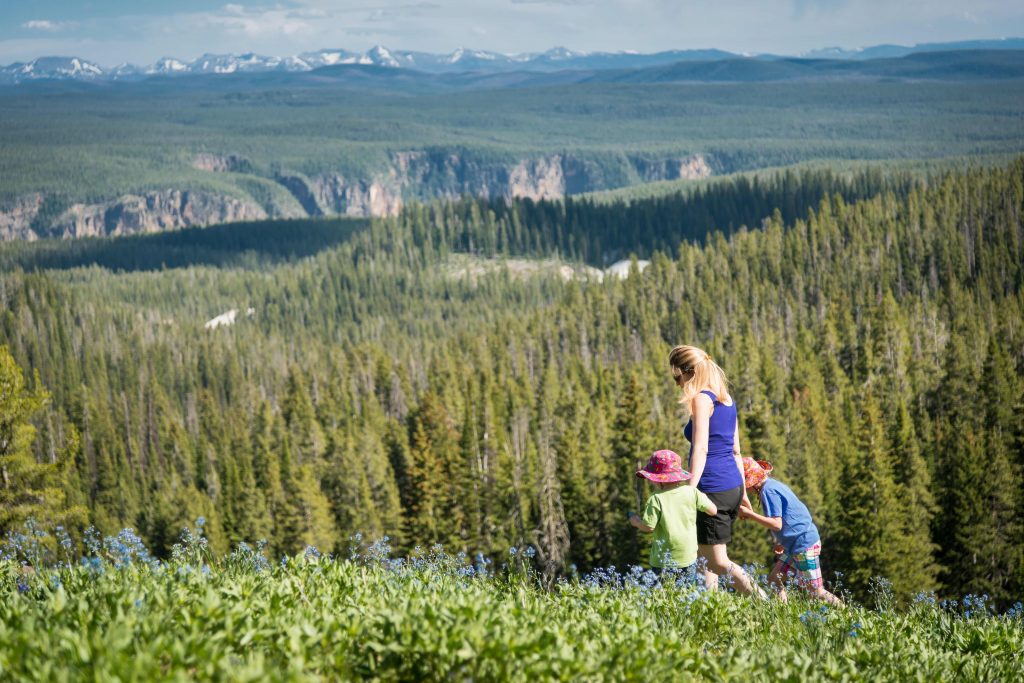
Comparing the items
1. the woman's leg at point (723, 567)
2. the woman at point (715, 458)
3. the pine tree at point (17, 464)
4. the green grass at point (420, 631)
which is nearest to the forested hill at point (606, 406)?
the pine tree at point (17, 464)

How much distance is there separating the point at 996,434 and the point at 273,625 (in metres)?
51.2

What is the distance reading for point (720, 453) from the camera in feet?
38.6

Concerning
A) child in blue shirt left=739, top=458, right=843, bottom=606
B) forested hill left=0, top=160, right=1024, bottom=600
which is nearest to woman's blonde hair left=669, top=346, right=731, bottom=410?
child in blue shirt left=739, top=458, right=843, bottom=606

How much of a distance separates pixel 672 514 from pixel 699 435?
971 millimetres

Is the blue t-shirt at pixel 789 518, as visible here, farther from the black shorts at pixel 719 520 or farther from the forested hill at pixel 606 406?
the forested hill at pixel 606 406

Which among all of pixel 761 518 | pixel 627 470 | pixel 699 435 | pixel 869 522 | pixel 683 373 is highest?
pixel 683 373

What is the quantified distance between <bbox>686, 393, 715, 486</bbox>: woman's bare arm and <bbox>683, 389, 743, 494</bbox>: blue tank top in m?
0.30

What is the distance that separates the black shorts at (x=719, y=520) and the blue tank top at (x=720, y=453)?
76 millimetres

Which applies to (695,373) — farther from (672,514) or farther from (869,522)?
(869,522)

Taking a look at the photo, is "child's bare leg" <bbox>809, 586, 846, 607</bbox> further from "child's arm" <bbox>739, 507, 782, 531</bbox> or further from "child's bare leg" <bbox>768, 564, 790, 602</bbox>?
"child's arm" <bbox>739, 507, 782, 531</bbox>

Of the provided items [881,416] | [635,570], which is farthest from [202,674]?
[881,416]

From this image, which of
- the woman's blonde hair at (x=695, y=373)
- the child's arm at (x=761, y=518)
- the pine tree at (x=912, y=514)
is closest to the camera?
the woman's blonde hair at (x=695, y=373)

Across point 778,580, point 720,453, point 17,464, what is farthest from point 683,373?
point 17,464

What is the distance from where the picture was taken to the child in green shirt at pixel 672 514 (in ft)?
→ 36.1
